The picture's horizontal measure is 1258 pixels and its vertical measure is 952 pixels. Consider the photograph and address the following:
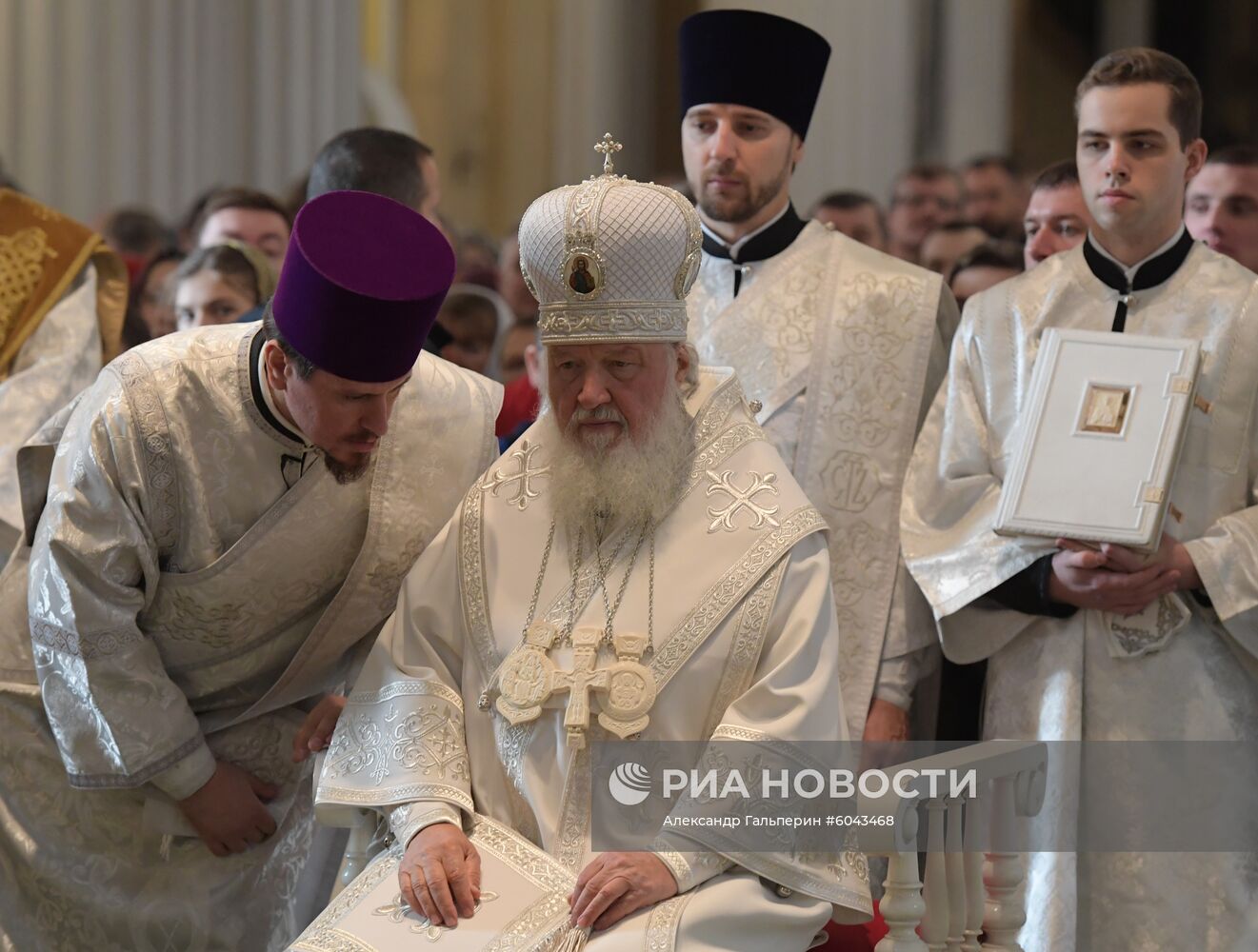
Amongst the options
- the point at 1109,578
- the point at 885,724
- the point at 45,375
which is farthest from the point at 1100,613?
the point at 45,375

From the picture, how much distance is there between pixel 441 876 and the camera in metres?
3.45

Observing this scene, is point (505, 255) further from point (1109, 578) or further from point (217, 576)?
point (1109, 578)

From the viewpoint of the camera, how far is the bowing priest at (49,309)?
525 cm

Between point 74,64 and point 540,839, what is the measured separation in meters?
8.22

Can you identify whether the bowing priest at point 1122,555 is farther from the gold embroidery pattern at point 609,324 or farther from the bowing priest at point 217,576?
the bowing priest at point 217,576

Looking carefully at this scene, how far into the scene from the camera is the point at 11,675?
4207 mm

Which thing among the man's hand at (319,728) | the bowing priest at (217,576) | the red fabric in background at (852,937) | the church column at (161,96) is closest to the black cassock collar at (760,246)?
the bowing priest at (217,576)

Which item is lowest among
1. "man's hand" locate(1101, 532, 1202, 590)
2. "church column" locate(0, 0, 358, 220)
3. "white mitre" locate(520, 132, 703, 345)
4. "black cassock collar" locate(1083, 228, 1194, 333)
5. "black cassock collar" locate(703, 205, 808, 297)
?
"church column" locate(0, 0, 358, 220)

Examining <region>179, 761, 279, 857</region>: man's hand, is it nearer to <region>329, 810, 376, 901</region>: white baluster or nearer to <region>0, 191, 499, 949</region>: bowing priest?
<region>0, 191, 499, 949</region>: bowing priest

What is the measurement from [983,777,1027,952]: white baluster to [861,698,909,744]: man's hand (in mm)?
796

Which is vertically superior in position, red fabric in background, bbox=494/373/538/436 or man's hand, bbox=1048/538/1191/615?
man's hand, bbox=1048/538/1191/615

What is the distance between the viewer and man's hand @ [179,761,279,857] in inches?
163

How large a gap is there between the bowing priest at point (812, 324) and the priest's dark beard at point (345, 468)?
1.28 meters

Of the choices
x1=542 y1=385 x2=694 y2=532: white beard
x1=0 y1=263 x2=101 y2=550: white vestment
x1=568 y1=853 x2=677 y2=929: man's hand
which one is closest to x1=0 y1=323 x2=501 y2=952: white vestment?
x1=542 y1=385 x2=694 y2=532: white beard
